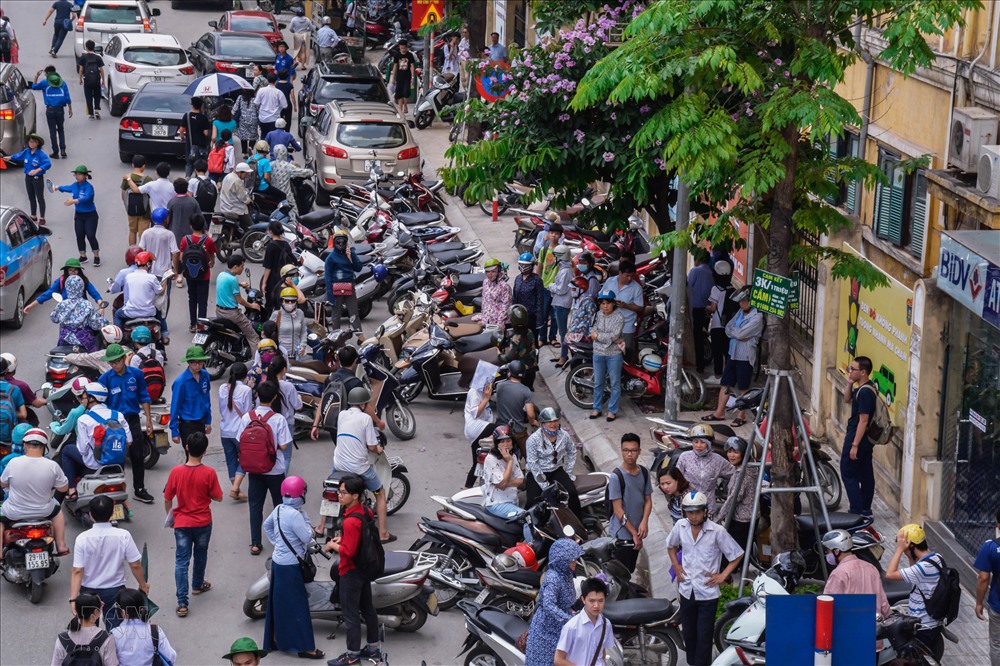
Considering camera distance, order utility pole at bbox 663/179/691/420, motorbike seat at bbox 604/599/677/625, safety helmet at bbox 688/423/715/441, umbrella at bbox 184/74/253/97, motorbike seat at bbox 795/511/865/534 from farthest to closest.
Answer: umbrella at bbox 184/74/253/97 < utility pole at bbox 663/179/691/420 < safety helmet at bbox 688/423/715/441 < motorbike seat at bbox 795/511/865/534 < motorbike seat at bbox 604/599/677/625

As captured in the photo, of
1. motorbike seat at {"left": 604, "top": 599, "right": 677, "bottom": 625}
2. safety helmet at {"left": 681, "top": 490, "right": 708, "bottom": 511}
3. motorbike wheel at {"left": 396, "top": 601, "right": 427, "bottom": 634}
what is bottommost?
motorbike wheel at {"left": 396, "top": 601, "right": 427, "bottom": 634}

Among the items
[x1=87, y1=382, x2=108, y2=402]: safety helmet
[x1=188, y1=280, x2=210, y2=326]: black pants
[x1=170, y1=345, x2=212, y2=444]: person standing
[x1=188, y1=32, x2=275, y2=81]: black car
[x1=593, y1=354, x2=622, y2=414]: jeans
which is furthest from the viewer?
[x1=188, y1=32, x2=275, y2=81]: black car

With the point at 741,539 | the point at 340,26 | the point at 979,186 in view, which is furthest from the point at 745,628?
the point at 340,26

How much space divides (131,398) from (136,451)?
0.58m

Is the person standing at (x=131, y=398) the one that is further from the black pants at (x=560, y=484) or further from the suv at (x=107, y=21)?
the suv at (x=107, y=21)

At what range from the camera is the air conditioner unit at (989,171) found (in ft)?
39.0

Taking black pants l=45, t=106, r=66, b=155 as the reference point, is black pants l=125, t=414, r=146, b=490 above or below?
below

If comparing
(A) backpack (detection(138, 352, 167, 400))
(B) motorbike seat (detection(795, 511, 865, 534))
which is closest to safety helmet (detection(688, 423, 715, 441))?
(B) motorbike seat (detection(795, 511, 865, 534))

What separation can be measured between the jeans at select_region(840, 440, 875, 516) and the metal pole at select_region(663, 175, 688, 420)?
2.91 metres

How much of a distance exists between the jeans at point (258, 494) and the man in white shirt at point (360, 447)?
0.61 metres

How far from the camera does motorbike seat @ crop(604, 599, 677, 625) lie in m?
10.8

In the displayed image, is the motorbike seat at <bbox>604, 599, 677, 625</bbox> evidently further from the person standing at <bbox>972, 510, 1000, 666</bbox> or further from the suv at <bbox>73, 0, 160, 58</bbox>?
the suv at <bbox>73, 0, 160, 58</bbox>

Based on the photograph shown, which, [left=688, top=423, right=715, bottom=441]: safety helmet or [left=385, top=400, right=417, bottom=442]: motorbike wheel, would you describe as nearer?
[left=688, top=423, right=715, bottom=441]: safety helmet

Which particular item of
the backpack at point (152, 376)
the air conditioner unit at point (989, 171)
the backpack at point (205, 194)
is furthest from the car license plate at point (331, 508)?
the backpack at point (205, 194)
